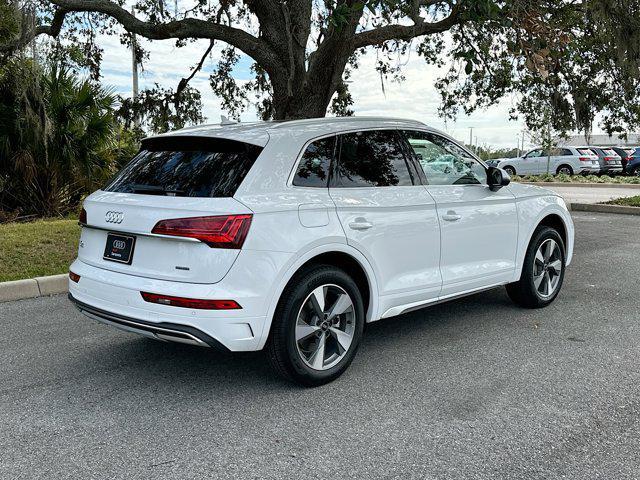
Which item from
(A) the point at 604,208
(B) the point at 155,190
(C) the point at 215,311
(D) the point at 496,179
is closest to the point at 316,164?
(B) the point at 155,190

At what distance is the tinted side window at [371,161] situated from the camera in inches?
172

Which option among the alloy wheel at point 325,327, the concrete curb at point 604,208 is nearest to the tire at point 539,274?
the alloy wheel at point 325,327

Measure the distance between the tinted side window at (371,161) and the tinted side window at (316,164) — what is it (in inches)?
3.7

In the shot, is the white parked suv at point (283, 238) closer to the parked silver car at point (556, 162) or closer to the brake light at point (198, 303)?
the brake light at point (198, 303)

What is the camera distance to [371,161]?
4.56m

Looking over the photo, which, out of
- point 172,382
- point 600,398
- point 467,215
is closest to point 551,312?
point 467,215

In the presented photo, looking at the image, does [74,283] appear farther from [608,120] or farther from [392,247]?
[608,120]

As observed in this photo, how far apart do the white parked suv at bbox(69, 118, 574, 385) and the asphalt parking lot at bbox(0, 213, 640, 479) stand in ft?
1.36

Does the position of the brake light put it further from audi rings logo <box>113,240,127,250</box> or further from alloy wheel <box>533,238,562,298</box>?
alloy wheel <box>533,238,562,298</box>

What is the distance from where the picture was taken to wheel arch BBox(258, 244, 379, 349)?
3736mm

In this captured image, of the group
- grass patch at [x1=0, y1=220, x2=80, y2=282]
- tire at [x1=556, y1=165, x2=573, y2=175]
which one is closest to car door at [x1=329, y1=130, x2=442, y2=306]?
grass patch at [x1=0, y1=220, x2=80, y2=282]

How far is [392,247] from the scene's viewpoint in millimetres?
4406

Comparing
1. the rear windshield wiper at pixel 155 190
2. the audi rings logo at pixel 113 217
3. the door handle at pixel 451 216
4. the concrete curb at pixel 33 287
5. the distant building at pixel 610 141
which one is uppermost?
the distant building at pixel 610 141

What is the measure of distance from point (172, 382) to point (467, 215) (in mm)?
2611
